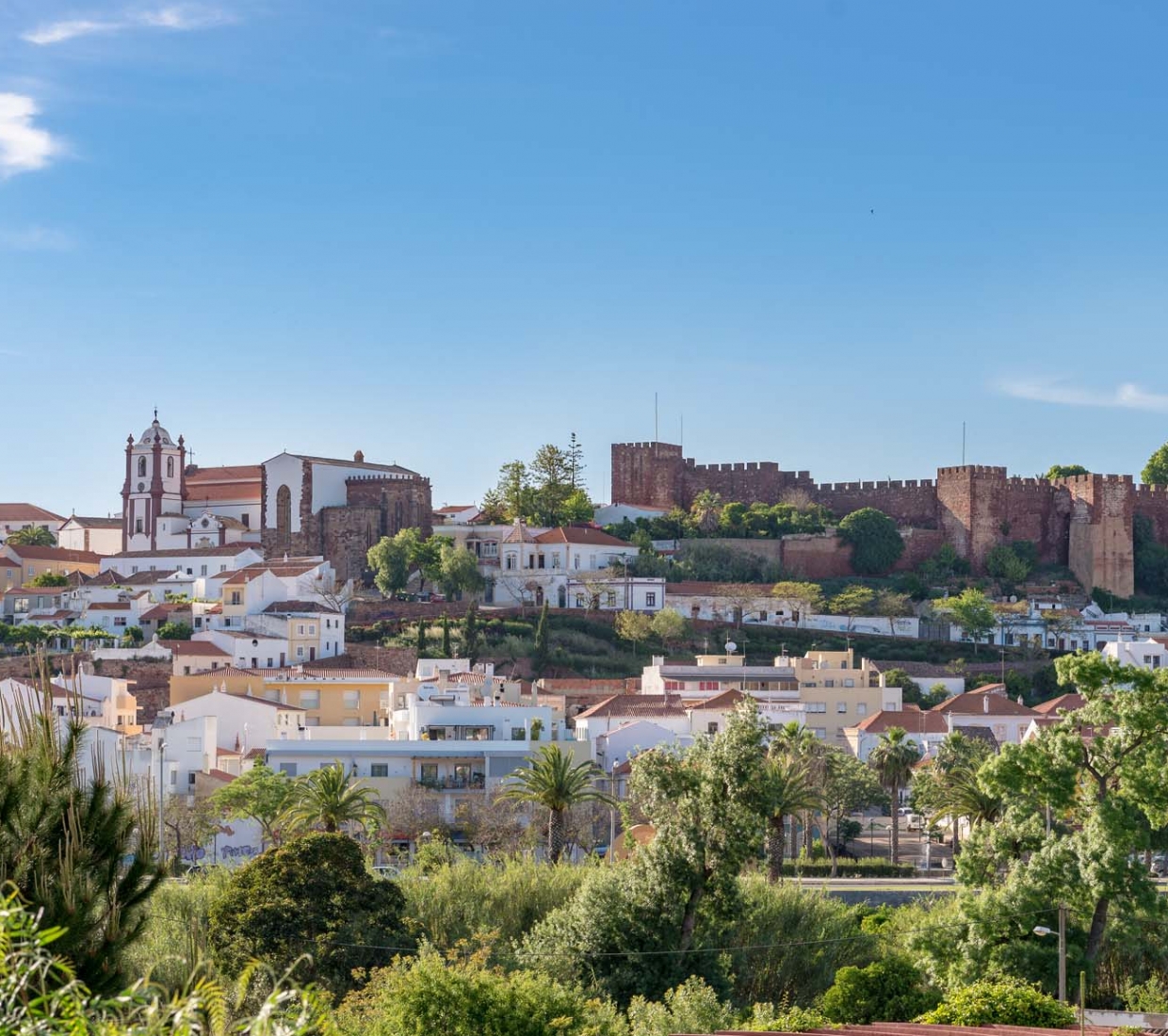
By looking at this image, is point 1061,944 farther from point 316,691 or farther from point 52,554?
point 52,554

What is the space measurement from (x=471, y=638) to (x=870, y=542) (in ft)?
65.5

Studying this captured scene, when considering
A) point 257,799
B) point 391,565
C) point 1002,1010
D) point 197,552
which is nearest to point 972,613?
point 391,565

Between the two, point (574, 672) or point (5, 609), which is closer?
point (574, 672)

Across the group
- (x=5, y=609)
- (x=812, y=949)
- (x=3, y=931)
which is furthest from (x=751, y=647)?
(x=3, y=931)

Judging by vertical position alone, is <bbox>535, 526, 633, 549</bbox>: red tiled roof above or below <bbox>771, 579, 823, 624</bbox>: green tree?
Result: above

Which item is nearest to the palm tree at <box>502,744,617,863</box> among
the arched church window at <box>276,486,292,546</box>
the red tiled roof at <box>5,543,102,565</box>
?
the arched church window at <box>276,486,292,546</box>

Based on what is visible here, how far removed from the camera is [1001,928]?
21.9 m

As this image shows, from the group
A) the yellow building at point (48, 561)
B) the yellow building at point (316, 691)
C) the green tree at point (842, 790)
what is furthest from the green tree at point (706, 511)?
the green tree at point (842, 790)

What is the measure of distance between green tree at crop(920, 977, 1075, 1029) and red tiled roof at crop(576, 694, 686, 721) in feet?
91.6

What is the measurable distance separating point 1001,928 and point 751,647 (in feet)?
146

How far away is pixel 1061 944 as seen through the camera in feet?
69.9

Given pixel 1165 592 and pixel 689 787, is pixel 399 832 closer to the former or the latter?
pixel 689 787

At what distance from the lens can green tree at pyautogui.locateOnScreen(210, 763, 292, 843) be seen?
109ft

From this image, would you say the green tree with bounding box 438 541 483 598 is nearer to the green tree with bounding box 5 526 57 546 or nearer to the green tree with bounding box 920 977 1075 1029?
the green tree with bounding box 5 526 57 546
